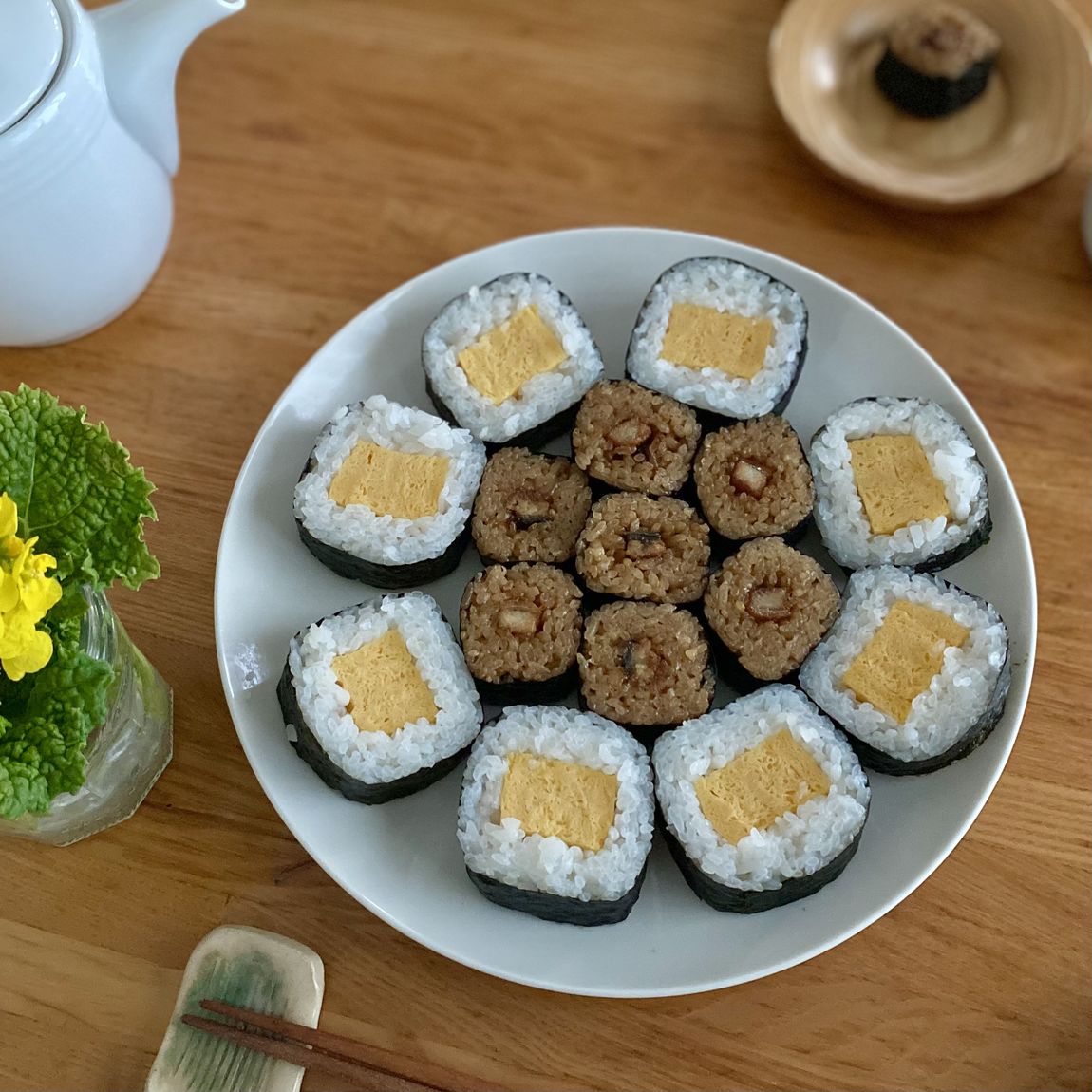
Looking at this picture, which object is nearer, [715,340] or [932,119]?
Answer: [715,340]

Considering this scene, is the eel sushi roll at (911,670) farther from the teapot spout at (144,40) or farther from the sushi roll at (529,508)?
the teapot spout at (144,40)

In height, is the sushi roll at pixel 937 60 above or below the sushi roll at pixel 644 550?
above

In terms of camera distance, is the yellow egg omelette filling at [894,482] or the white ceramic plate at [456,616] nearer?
the white ceramic plate at [456,616]

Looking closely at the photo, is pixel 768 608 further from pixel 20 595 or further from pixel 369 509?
pixel 20 595

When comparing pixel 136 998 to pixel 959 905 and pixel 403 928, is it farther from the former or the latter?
pixel 959 905

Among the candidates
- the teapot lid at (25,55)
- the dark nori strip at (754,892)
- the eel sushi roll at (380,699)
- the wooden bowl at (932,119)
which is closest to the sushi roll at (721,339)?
the wooden bowl at (932,119)

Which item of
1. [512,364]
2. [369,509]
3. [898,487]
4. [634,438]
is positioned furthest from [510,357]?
[898,487]
